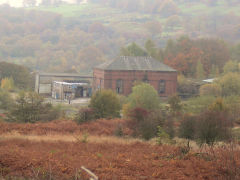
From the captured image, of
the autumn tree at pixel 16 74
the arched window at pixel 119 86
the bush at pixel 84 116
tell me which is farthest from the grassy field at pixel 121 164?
the autumn tree at pixel 16 74

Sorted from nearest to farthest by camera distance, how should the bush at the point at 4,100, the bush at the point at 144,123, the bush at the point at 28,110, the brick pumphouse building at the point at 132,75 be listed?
the bush at the point at 144,123
the bush at the point at 28,110
the bush at the point at 4,100
the brick pumphouse building at the point at 132,75

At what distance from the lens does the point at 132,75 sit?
54125mm

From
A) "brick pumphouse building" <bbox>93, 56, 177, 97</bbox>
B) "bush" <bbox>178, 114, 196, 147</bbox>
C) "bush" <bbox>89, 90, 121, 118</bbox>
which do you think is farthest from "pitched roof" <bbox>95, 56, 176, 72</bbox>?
"bush" <bbox>178, 114, 196, 147</bbox>

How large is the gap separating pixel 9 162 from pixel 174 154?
496 centimetres

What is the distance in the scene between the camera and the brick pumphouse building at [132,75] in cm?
5347

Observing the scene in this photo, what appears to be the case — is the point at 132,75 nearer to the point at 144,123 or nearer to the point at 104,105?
the point at 104,105

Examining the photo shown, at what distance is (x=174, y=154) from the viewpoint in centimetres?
1190

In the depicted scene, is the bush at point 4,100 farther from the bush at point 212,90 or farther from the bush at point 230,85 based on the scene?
the bush at point 230,85

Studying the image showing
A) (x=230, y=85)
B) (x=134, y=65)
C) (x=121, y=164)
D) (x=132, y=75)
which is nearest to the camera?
(x=121, y=164)

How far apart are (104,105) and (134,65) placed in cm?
2652

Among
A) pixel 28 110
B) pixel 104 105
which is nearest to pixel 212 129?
pixel 104 105

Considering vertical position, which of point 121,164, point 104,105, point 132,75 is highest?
point 132,75

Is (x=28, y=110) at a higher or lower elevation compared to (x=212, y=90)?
lower

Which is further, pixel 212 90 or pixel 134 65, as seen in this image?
pixel 134 65
